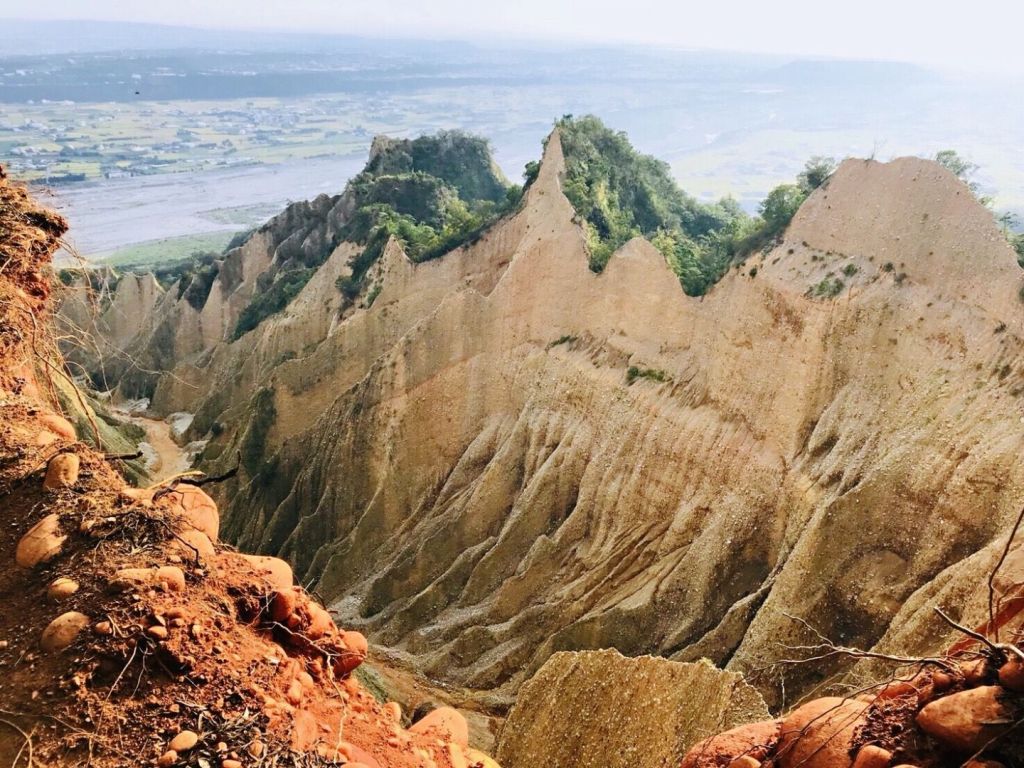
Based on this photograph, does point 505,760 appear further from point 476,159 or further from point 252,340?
point 476,159

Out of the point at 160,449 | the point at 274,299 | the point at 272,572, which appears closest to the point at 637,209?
the point at 274,299

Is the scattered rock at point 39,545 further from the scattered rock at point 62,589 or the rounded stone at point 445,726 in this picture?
the rounded stone at point 445,726

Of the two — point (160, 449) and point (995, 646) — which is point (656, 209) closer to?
point (160, 449)

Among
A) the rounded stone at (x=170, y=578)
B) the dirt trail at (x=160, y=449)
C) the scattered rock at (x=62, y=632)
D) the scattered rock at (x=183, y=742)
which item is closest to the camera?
the scattered rock at (x=183, y=742)

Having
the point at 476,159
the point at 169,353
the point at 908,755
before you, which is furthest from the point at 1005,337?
the point at 169,353

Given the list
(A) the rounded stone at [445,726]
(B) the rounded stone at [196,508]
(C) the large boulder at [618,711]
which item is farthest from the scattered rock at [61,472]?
(C) the large boulder at [618,711]

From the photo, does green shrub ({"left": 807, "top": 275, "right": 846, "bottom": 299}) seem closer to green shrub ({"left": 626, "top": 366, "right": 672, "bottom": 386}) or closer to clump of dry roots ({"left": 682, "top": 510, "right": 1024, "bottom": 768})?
green shrub ({"left": 626, "top": 366, "right": 672, "bottom": 386})
